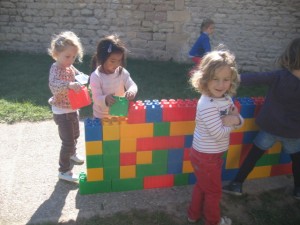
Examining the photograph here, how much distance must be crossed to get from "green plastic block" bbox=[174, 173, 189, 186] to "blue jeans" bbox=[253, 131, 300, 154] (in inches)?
30.8

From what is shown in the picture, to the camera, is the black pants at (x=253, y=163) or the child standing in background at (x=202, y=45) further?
the child standing in background at (x=202, y=45)

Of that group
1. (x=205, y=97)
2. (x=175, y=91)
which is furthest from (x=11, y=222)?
(x=175, y=91)

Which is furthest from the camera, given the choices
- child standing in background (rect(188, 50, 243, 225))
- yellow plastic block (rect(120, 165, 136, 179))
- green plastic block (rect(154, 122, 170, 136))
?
yellow plastic block (rect(120, 165, 136, 179))

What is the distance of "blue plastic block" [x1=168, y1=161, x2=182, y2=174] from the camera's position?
3.41 meters

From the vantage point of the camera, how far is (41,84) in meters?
6.59

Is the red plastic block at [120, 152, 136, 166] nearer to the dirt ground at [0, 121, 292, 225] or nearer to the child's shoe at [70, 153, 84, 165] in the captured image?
the dirt ground at [0, 121, 292, 225]

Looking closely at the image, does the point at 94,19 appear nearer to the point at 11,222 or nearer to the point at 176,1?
the point at 176,1

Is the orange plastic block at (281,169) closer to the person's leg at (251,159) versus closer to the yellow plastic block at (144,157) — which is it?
the person's leg at (251,159)

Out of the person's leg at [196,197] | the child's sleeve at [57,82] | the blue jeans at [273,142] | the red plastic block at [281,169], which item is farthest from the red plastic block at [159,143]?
the red plastic block at [281,169]

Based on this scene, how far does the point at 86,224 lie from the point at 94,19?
6.77 metres

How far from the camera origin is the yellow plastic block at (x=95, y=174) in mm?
3232

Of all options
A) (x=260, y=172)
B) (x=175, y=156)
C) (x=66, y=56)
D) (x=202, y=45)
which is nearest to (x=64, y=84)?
(x=66, y=56)

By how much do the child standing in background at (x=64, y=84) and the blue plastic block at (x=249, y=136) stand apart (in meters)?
1.72

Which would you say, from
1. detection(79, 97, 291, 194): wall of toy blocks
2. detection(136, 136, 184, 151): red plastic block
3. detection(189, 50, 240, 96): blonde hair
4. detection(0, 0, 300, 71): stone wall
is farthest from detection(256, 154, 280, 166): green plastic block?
detection(0, 0, 300, 71): stone wall
